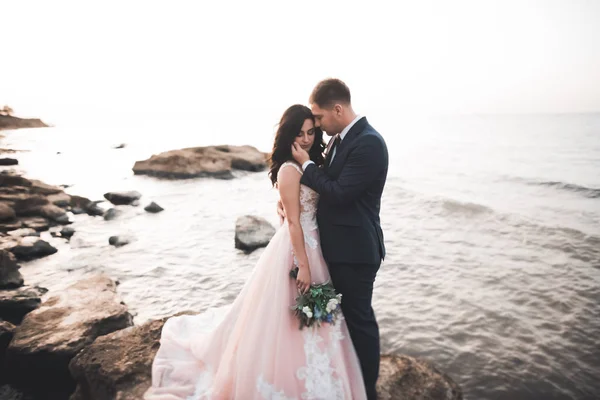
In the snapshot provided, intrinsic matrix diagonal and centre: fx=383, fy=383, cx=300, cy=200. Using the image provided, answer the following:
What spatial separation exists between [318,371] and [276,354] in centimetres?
39

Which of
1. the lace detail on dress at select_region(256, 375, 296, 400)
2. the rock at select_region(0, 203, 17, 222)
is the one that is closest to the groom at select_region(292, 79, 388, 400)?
the lace detail on dress at select_region(256, 375, 296, 400)

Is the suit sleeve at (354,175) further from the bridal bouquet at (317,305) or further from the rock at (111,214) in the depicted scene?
the rock at (111,214)

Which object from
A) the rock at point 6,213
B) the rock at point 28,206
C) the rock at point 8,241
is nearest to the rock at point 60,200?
the rock at point 28,206

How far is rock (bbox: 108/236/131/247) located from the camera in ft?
33.6

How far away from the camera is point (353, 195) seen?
3064mm

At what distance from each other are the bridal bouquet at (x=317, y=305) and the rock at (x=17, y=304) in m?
5.25

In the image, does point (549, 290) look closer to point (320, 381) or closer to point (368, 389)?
point (368, 389)

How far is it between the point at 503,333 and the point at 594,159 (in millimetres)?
28085

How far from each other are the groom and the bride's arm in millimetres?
118

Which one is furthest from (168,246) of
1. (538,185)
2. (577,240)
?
(538,185)

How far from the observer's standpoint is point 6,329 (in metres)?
4.85

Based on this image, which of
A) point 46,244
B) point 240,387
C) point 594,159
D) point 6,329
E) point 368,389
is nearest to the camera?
point 240,387

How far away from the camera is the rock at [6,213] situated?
37.0 ft

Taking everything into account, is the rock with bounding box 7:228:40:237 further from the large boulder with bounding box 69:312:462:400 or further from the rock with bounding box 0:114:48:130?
the rock with bounding box 0:114:48:130
